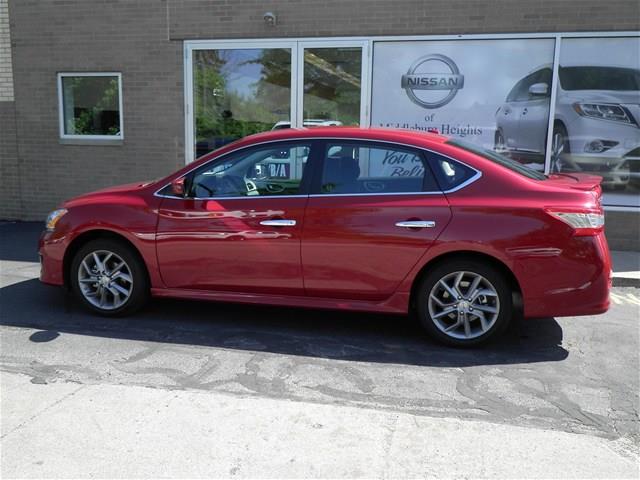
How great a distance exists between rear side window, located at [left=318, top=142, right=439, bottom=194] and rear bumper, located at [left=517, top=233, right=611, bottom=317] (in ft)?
3.38

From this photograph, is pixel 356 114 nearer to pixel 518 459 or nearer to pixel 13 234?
pixel 13 234

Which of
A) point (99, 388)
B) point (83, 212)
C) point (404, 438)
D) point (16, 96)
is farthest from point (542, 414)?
point (16, 96)

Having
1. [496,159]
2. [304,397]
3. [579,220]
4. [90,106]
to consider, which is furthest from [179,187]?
[90,106]

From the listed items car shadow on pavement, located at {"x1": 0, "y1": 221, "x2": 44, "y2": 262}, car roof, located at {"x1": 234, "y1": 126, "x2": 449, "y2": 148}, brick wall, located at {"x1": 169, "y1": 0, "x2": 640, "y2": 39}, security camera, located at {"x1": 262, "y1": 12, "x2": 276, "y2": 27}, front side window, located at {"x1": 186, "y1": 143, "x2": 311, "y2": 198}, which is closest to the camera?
car roof, located at {"x1": 234, "y1": 126, "x2": 449, "y2": 148}

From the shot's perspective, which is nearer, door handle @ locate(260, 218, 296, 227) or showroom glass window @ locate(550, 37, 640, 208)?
door handle @ locate(260, 218, 296, 227)

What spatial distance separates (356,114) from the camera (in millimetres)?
8859

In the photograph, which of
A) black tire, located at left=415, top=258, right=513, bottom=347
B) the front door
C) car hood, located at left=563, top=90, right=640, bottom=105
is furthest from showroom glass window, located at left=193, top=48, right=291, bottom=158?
black tire, located at left=415, top=258, right=513, bottom=347

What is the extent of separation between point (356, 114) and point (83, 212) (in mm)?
4866

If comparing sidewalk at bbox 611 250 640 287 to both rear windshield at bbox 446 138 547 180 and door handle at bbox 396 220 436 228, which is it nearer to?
rear windshield at bbox 446 138 547 180

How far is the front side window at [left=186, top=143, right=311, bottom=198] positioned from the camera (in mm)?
4832

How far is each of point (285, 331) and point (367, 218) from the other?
1243 millimetres

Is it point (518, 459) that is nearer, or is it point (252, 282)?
point (518, 459)

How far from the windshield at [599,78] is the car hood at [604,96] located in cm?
5

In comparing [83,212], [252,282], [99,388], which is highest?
[83,212]
